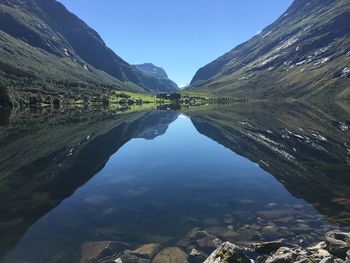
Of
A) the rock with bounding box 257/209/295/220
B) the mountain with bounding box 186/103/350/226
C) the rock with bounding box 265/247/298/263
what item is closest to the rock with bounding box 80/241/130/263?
the rock with bounding box 265/247/298/263

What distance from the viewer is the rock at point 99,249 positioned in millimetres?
25469

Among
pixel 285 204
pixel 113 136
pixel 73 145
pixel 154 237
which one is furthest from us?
pixel 113 136

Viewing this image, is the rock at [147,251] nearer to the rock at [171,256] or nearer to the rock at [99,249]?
the rock at [171,256]

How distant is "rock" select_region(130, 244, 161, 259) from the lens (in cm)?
2559

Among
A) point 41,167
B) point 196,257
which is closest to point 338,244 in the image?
point 196,257

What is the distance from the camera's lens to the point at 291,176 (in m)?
50.2

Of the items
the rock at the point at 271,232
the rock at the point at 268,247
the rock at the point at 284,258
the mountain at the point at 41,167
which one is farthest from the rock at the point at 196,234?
the mountain at the point at 41,167

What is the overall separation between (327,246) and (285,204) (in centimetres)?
1266

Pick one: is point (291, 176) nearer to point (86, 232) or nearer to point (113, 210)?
point (113, 210)

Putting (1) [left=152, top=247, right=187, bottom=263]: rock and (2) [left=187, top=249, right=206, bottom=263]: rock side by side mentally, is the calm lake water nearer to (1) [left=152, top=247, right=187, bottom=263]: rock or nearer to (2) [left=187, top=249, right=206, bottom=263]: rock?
(1) [left=152, top=247, right=187, bottom=263]: rock

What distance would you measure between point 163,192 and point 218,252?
20502mm

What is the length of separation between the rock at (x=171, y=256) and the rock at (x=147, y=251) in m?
0.41

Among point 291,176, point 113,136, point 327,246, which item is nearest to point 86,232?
point 327,246

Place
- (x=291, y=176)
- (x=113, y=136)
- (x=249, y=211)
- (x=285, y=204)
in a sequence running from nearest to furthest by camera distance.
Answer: (x=249, y=211)
(x=285, y=204)
(x=291, y=176)
(x=113, y=136)
